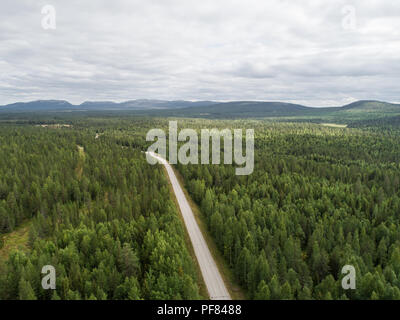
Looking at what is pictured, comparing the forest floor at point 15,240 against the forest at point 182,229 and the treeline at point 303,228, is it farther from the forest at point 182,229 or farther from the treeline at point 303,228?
the treeline at point 303,228

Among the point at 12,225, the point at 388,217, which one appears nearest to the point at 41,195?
the point at 12,225

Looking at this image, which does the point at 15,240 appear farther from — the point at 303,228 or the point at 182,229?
the point at 303,228

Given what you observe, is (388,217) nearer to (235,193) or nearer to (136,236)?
(235,193)

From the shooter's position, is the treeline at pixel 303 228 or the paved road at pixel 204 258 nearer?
the treeline at pixel 303 228

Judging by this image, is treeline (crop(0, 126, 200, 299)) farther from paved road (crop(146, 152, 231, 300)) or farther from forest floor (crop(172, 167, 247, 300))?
forest floor (crop(172, 167, 247, 300))

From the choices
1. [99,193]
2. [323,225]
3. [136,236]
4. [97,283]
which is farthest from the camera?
[99,193]

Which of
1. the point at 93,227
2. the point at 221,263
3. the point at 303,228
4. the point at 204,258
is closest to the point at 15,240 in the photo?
the point at 93,227

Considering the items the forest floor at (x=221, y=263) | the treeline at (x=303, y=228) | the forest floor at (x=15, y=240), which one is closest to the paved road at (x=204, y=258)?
the forest floor at (x=221, y=263)
